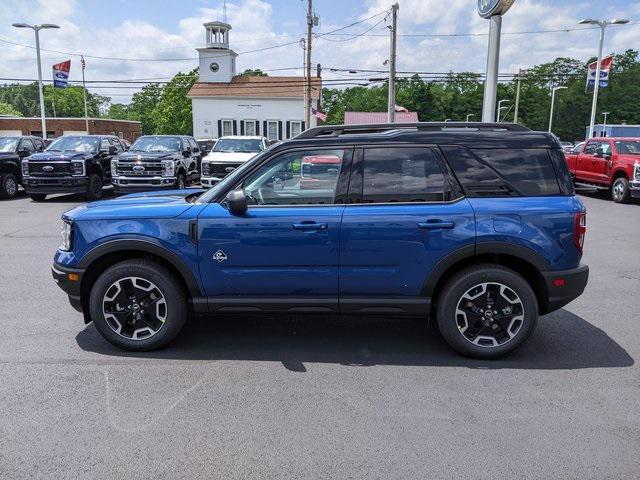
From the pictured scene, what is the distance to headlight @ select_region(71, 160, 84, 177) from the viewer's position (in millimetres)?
15500

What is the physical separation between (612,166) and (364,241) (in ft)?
49.3

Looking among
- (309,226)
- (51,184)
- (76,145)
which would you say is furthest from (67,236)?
(76,145)

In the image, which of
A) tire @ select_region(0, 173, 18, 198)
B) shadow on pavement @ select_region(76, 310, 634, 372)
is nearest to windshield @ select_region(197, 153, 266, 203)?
shadow on pavement @ select_region(76, 310, 634, 372)

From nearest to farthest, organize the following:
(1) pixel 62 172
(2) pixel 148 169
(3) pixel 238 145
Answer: (2) pixel 148 169 < (1) pixel 62 172 < (3) pixel 238 145

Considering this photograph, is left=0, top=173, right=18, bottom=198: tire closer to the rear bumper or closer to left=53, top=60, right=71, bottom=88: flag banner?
left=53, top=60, right=71, bottom=88: flag banner

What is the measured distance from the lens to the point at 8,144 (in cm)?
1744

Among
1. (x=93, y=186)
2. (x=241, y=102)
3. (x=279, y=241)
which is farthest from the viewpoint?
(x=241, y=102)

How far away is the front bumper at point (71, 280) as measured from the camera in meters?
4.44

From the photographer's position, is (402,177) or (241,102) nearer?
(402,177)

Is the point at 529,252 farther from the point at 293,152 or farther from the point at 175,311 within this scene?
the point at 175,311

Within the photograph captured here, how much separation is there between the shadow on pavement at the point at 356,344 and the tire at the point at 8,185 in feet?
45.4

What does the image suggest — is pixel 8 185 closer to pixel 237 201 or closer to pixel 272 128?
pixel 237 201

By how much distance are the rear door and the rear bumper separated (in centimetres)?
75

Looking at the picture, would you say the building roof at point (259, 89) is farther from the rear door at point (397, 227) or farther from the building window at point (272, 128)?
the rear door at point (397, 227)
